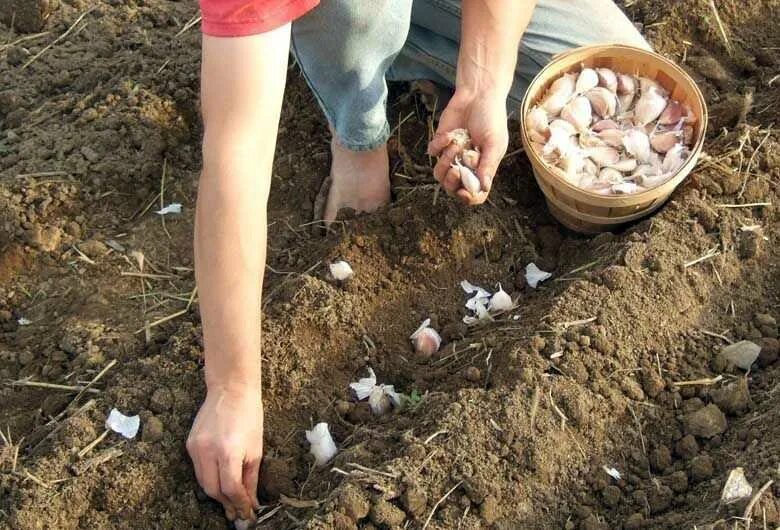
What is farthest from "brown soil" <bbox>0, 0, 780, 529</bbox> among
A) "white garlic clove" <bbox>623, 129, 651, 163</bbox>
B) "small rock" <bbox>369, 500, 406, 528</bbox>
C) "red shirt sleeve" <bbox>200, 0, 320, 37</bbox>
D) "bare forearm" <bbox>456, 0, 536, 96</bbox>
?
"red shirt sleeve" <bbox>200, 0, 320, 37</bbox>

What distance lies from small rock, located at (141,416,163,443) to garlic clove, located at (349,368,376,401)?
0.41 meters

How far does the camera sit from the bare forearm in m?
2.20

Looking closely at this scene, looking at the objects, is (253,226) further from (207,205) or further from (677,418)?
(677,418)

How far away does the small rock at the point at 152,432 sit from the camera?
198 cm

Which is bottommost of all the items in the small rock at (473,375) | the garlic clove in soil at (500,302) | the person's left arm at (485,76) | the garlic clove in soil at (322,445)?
the garlic clove in soil at (322,445)

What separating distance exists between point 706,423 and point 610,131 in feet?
2.52

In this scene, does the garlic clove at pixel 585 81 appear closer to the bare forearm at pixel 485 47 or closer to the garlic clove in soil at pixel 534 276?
the bare forearm at pixel 485 47

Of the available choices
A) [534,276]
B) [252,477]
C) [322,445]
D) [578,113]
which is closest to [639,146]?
[578,113]

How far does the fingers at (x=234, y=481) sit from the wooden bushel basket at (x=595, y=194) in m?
0.93

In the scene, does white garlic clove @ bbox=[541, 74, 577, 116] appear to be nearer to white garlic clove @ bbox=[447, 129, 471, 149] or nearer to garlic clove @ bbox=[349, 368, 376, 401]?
white garlic clove @ bbox=[447, 129, 471, 149]

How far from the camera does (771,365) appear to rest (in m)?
2.11

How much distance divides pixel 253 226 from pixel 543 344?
0.64 m

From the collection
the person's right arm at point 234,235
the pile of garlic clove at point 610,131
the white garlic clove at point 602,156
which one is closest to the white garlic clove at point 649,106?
the pile of garlic clove at point 610,131

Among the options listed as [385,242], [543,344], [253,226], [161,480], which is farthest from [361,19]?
[161,480]
